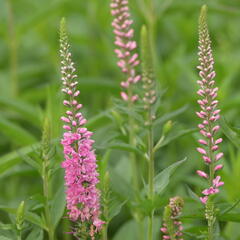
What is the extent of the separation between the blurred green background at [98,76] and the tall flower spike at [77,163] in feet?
2.87

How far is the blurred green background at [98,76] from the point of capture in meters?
4.27

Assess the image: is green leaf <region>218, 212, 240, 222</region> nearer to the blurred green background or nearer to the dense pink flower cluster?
the dense pink flower cluster

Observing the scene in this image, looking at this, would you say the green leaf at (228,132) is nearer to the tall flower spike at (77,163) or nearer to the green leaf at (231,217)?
the green leaf at (231,217)

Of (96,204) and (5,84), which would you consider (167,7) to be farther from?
(96,204)

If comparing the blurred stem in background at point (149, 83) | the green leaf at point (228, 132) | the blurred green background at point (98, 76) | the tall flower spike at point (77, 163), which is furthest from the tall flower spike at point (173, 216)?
the blurred green background at point (98, 76)

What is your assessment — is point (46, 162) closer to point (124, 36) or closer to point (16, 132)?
point (124, 36)

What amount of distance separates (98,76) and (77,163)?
13.3ft

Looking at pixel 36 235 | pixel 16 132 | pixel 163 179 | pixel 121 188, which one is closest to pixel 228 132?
pixel 163 179

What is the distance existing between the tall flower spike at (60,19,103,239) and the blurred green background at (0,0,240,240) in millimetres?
875

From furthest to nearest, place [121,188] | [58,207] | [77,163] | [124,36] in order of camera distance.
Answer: [121,188] < [124,36] < [58,207] < [77,163]

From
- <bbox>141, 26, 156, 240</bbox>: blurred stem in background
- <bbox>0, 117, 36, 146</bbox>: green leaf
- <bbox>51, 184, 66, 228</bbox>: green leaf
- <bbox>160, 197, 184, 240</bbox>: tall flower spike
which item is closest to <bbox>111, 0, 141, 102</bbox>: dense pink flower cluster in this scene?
<bbox>141, 26, 156, 240</bbox>: blurred stem in background

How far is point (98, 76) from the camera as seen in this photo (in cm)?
658

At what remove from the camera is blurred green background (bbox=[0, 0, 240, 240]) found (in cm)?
427

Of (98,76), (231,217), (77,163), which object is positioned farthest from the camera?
(98,76)
